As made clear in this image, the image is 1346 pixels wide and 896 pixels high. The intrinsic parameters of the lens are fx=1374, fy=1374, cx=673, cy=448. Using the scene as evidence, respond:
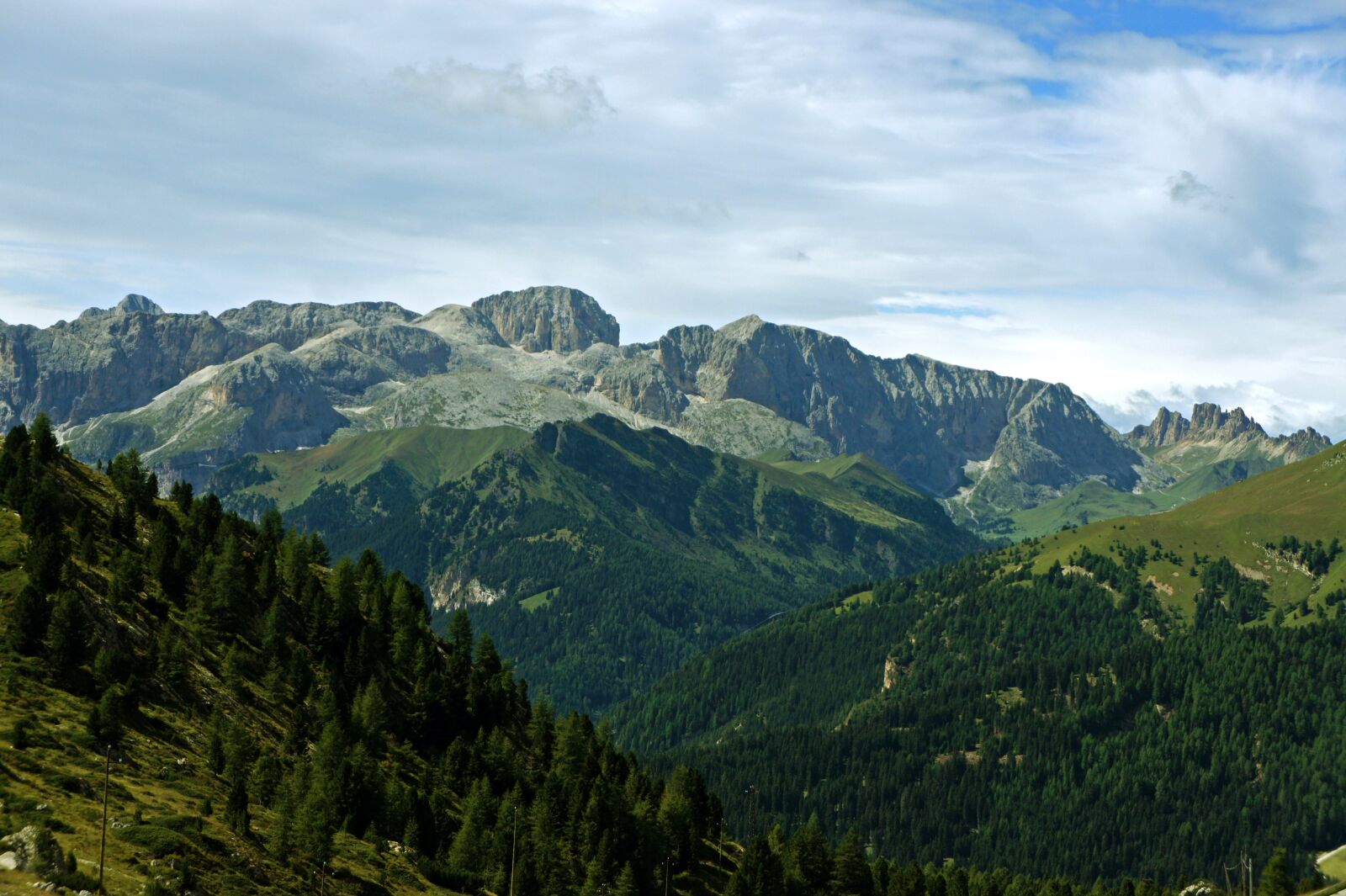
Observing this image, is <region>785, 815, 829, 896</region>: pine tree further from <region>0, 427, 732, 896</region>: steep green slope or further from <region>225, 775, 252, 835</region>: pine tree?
<region>225, 775, 252, 835</region>: pine tree

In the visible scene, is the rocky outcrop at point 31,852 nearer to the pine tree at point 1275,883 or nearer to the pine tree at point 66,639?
the pine tree at point 66,639

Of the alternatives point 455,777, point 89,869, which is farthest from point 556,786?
point 89,869

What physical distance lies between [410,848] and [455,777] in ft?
84.9

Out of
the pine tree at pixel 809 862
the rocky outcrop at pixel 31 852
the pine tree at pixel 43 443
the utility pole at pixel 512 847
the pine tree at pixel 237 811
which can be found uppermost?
the pine tree at pixel 43 443

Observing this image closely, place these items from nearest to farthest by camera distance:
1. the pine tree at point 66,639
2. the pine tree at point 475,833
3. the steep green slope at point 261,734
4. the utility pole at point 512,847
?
the steep green slope at point 261,734 → the pine tree at point 66,639 → the utility pole at point 512,847 → the pine tree at point 475,833

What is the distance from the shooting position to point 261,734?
138 m

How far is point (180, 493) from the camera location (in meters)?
187

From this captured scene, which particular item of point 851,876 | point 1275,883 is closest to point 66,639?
point 851,876

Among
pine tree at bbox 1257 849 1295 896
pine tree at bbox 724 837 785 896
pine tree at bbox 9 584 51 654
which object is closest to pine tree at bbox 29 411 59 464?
pine tree at bbox 9 584 51 654

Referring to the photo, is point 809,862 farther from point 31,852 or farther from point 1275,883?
point 31,852

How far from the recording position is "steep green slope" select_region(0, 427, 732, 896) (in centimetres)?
10450

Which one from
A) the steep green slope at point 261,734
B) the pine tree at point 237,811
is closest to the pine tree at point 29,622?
the steep green slope at point 261,734

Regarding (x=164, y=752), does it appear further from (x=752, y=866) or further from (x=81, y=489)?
(x=752, y=866)

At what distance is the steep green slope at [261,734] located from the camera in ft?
343
